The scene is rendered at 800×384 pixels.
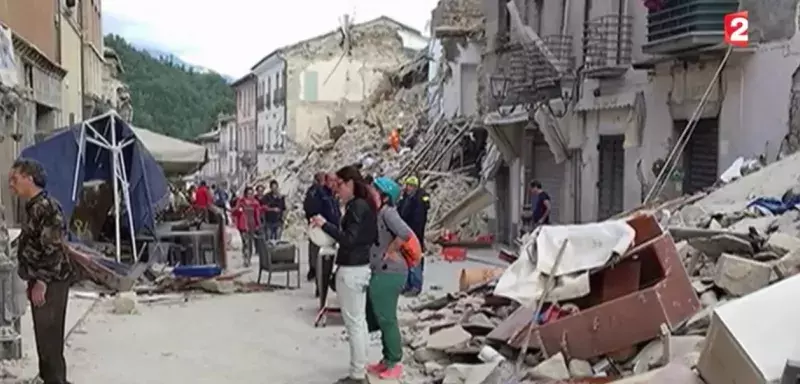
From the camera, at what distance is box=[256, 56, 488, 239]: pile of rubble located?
2844 centimetres

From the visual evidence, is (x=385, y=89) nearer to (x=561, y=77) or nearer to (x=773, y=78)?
(x=561, y=77)

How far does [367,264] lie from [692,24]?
663 centimetres

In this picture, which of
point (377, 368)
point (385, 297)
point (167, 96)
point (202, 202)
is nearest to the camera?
point (385, 297)

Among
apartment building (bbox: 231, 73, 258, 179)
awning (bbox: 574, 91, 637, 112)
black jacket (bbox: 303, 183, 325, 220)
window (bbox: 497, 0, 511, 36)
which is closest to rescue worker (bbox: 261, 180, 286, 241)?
awning (bbox: 574, 91, 637, 112)

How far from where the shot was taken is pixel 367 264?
8117 mm

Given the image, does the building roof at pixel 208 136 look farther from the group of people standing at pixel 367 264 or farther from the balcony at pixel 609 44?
the group of people standing at pixel 367 264

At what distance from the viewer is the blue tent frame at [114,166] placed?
14.5m

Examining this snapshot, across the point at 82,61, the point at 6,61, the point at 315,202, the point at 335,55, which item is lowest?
the point at 315,202

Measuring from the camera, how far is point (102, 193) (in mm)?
16797

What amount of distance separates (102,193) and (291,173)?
24470 millimetres

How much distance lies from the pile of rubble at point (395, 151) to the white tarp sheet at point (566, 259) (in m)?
17.1

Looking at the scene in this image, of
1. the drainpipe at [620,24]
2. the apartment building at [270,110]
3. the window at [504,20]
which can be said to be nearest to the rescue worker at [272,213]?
the window at [504,20]

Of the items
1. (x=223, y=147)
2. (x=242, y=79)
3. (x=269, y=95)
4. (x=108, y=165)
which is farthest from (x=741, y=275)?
(x=223, y=147)

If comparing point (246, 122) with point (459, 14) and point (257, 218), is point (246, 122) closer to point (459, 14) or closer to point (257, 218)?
point (459, 14)
